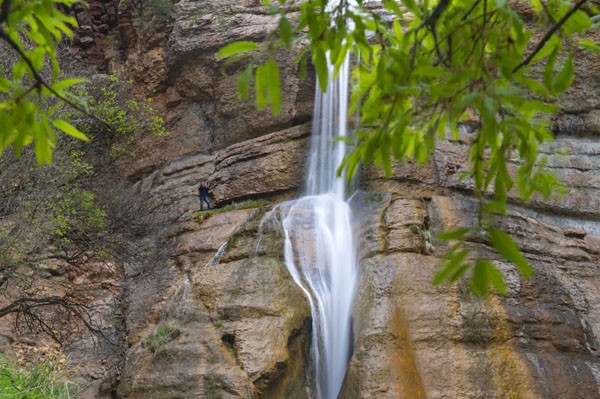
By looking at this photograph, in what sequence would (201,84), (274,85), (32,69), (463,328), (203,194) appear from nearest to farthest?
(274,85), (32,69), (463,328), (203,194), (201,84)

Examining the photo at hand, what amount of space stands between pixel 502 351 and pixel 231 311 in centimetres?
427

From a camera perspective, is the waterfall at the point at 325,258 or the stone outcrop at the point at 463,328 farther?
the waterfall at the point at 325,258

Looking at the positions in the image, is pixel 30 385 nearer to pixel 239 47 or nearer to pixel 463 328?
pixel 463 328

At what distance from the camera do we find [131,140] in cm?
1605

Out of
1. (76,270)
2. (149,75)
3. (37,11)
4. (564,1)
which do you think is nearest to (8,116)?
(37,11)

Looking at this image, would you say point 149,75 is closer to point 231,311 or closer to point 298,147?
point 298,147

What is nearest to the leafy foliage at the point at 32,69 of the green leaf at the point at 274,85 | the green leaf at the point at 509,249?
the green leaf at the point at 274,85

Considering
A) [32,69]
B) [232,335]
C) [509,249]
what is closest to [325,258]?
[232,335]

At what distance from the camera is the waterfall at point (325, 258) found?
8.51 metres

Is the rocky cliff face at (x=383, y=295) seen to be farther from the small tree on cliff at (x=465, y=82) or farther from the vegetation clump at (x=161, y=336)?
the small tree on cliff at (x=465, y=82)

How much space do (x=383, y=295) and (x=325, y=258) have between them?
1.88 meters

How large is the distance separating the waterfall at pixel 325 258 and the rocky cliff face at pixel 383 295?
258mm

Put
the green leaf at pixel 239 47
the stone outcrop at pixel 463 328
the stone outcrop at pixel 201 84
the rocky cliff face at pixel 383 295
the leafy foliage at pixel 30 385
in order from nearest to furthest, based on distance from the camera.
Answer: the green leaf at pixel 239 47
the leafy foliage at pixel 30 385
the stone outcrop at pixel 463 328
the rocky cliff face at pixel 383 295
the stone outcrop at pixel 201 84

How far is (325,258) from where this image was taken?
1002 cm
